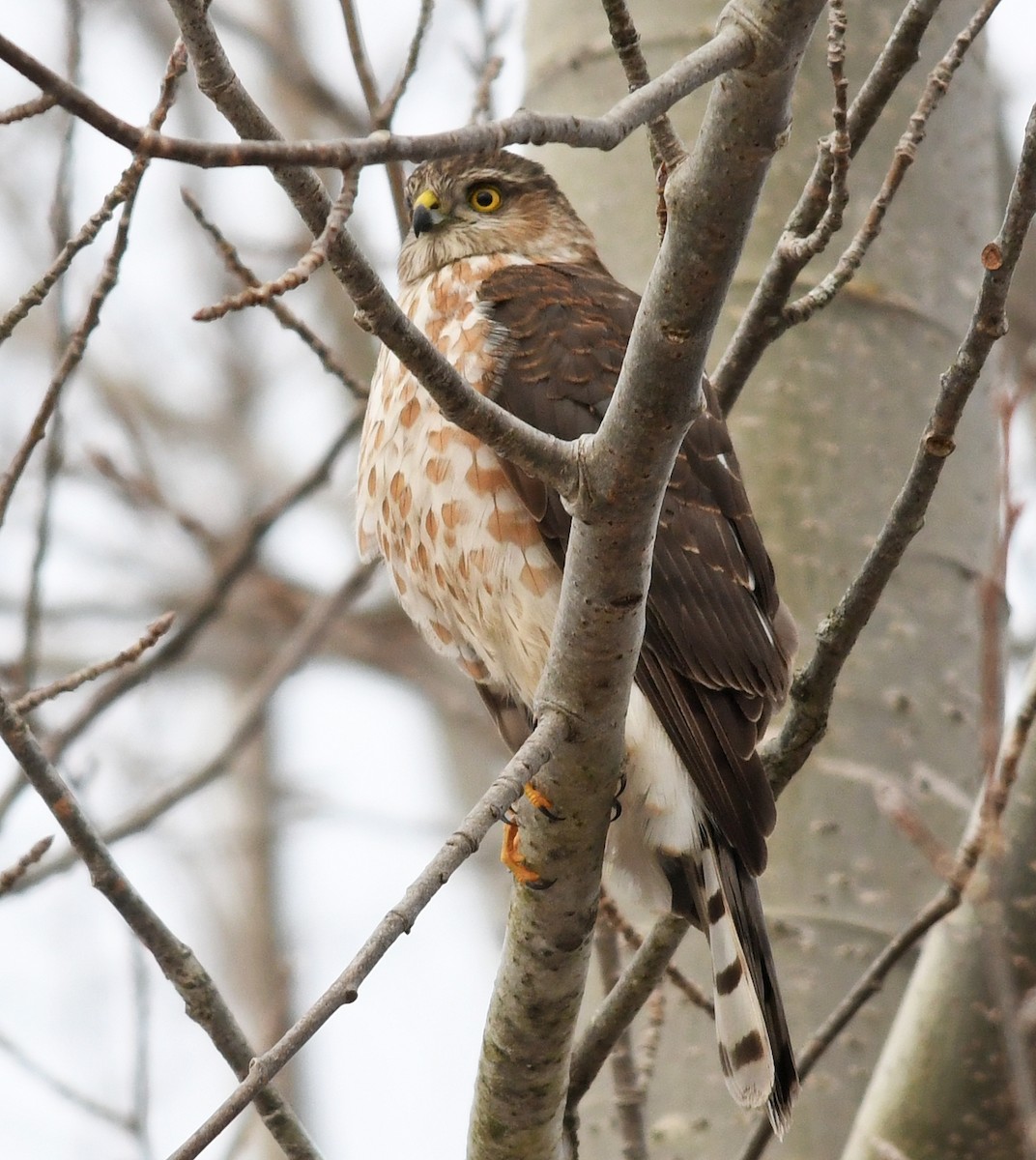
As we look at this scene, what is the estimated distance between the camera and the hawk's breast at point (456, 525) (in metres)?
3.21

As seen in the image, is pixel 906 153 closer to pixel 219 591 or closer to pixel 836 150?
pixel 836 150

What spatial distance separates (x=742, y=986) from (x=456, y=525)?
106 cm

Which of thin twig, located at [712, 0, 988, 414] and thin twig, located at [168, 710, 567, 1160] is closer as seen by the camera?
thin twig, located at [168, 710, 567, 1160]

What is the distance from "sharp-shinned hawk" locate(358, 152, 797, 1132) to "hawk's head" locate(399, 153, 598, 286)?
0.44m

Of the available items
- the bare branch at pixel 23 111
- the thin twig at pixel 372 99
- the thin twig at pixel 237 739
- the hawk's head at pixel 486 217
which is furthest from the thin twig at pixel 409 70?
the bare branch at pixel 23 111

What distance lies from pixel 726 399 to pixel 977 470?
89 cm

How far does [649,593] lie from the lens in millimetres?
3104

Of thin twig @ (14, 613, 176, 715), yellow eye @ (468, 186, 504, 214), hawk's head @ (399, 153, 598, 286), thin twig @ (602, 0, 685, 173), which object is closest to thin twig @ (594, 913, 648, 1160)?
thin twig @ (14, 613, 176, 715)

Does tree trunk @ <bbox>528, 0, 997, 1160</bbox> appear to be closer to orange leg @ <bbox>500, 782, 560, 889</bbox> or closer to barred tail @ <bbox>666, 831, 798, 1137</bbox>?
barred tail @ <bbox>666, 831, 798, 1137</bbox>

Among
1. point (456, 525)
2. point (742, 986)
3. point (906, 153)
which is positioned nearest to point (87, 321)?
point (456, 525)

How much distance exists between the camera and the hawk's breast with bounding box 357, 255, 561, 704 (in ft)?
10.5

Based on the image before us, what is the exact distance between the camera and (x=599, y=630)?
2.20 m

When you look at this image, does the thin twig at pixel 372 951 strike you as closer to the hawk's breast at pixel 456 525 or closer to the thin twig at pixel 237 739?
the hawk's breast at pixel 456 525

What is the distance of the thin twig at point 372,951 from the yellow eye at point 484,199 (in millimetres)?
2522
